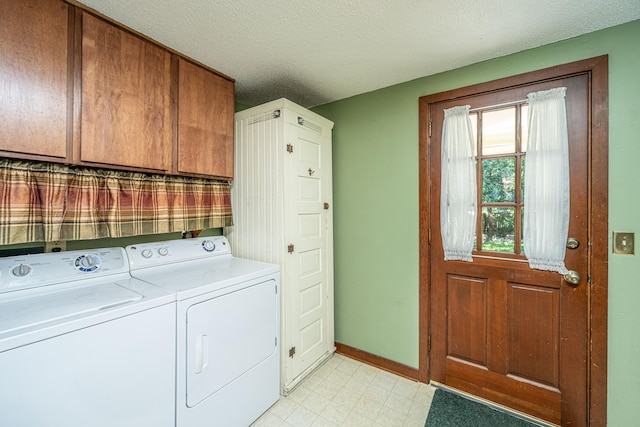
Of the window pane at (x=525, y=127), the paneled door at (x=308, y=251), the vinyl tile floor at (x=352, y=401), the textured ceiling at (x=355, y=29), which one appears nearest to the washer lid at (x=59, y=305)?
the paneled door at (x=308, y=251)

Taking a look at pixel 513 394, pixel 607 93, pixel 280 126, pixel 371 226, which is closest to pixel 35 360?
pixel 280 126

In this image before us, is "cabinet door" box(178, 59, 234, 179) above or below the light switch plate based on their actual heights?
above

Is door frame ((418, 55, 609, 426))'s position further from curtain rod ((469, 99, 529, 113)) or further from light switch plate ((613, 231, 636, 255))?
curtain rod ((469, 99, 529, 113))

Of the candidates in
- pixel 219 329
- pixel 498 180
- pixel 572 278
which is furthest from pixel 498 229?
pixel 219 329

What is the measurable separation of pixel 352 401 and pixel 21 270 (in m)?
2.11

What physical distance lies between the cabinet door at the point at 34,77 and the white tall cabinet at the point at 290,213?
1105mm

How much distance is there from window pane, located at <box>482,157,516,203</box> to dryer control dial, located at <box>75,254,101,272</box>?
2.52m

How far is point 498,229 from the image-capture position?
184 cm

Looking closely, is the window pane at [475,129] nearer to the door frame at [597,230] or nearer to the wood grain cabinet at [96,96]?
the door frame at [597,230]

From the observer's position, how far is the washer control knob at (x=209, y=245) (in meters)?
2.05

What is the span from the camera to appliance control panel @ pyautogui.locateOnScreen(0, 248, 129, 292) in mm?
1224

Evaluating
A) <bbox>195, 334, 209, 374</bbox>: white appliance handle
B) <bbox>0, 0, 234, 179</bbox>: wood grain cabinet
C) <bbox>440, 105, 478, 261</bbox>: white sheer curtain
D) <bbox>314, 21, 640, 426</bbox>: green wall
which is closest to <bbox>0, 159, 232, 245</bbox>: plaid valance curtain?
<bbox>0, 0, 234, 179</bbox>: wood grain cabinet

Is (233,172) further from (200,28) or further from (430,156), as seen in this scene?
(430,156)

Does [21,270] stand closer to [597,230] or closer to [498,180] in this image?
[498,180]
